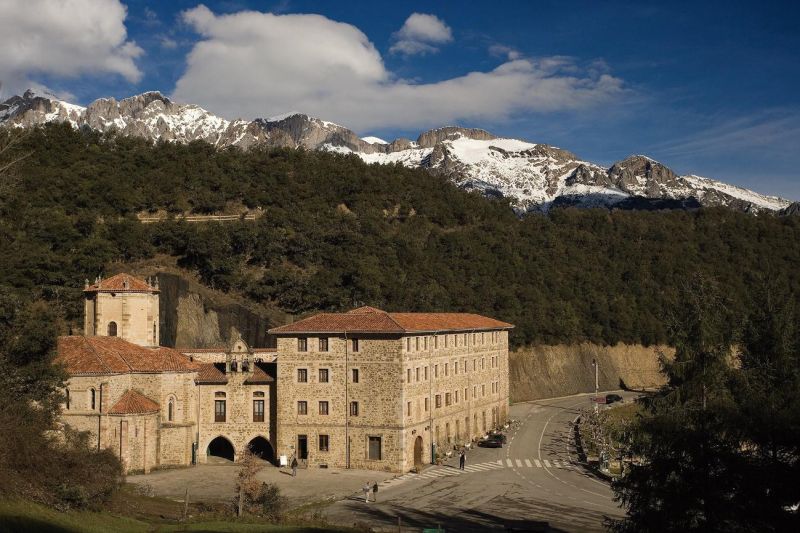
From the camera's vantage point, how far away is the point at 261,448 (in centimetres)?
5434

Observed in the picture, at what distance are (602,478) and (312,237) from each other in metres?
53.7

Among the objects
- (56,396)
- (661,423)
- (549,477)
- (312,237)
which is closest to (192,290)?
(312,237)

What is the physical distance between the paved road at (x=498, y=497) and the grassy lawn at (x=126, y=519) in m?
6.19

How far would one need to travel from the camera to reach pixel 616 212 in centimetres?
16275

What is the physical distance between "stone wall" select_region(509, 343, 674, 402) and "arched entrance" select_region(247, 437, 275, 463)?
4102cm

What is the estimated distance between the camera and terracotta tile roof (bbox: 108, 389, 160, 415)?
47.3 metres

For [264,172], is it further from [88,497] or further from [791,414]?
[791,414]

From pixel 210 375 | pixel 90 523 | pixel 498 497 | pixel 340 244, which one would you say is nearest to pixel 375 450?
pixel 498 497

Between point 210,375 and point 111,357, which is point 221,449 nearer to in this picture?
point 210,375

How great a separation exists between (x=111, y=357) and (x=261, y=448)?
11.9 metres

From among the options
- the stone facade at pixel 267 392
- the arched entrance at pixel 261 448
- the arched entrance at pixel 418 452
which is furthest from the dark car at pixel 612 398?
the arched entrance at pixel 261 448

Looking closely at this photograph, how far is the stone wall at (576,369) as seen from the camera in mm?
92625

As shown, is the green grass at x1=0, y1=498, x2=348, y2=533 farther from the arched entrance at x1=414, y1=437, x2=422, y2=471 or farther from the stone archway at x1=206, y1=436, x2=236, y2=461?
the stone archway at x1=206, y1=436, x2=236, y2=461

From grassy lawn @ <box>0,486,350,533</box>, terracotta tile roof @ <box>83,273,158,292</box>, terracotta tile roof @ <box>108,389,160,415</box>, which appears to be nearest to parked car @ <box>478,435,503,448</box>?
terracotta tile roof @ <box>108,389,160,415</box>
